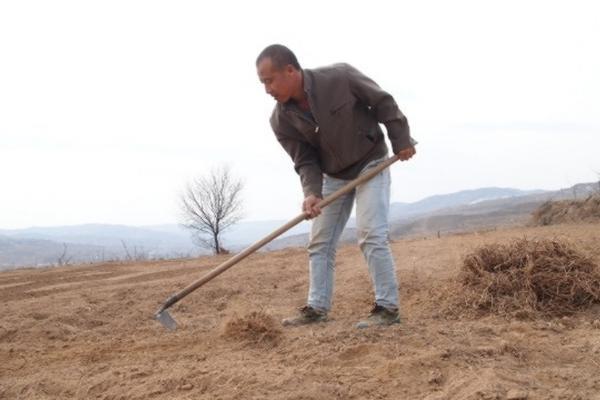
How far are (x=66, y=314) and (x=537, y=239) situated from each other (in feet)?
12.1

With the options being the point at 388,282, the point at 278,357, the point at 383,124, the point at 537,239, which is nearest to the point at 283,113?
the point at 383,124

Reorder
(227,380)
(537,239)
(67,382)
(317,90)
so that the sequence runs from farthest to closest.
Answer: (537,239)
(317,90)
(67,382)
(227,380)

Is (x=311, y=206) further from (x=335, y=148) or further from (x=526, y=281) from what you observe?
(x=526, y=281)

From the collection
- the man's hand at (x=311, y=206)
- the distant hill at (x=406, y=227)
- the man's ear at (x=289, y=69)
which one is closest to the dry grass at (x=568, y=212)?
the distant hill at (x=406, y=227)

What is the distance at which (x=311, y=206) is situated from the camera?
371 cm

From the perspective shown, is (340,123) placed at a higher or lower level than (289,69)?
lower

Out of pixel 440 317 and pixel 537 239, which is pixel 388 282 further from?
pixel 537 239

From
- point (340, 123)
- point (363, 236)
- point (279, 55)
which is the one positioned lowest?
point (363, 236)

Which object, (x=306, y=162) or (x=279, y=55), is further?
(x=306, y=162)

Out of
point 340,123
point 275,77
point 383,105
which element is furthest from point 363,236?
point 275,77

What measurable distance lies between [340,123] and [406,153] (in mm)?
457

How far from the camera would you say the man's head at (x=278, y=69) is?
133 inches

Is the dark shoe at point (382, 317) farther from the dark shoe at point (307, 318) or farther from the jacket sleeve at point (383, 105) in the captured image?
the jacket sleeve at point (383, 105)

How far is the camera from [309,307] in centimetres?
377
